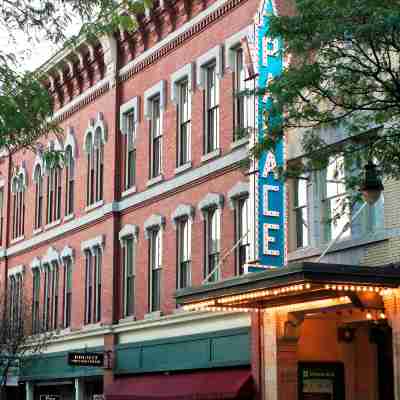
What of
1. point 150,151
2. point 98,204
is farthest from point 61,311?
point 150,151

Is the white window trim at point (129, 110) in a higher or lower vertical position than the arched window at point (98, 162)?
higher

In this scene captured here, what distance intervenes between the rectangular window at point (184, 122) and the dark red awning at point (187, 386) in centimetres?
609

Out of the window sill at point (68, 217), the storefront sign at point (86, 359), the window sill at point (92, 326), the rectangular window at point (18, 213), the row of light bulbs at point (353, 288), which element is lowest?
the storefront sign at point (86, 359)

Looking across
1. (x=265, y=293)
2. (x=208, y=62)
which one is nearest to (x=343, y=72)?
(x=265, y=293)

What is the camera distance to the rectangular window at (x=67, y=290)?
35.8 m

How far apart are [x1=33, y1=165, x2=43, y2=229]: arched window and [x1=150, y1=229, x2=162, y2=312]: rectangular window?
10179 mm

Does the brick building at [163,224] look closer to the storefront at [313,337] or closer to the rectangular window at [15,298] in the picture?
the storefront at [313,337]

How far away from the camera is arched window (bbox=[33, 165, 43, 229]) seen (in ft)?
130

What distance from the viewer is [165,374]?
28.3 m

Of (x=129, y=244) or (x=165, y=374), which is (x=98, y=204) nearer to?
(x=129, y=244)

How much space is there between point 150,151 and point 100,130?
13.0ft

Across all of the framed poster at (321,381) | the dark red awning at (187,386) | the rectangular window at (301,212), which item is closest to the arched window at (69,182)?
the dark red awning at (187,386)

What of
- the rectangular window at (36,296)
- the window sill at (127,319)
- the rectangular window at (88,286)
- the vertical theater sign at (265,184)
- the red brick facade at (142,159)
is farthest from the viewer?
the rectangular window at (36,296)

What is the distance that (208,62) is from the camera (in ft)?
91.7
